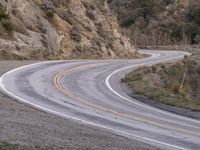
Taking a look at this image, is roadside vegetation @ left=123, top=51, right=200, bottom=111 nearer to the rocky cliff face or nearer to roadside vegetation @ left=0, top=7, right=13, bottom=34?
the rocky cliff face

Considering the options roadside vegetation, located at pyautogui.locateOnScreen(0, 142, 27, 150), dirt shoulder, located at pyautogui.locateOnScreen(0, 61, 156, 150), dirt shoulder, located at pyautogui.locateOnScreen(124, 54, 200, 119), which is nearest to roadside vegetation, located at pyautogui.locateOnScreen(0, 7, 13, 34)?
dirt shoulder, located at pyautogui.locateOnScreen(124, 54, 200, 119)

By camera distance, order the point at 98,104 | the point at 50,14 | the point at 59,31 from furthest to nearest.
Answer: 1. the point at 50,14
2. the point at 59,31
3. the point at 98,104

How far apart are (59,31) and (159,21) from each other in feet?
164

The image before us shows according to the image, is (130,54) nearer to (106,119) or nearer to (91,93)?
(91,93)

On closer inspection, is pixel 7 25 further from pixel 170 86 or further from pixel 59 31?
pixel 170 86

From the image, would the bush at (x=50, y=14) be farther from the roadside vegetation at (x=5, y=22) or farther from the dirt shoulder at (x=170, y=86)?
the dirt shoulder at (x=170, y=86)

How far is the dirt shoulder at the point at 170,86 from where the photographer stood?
20312 millimetres

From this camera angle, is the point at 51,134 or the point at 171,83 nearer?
the point at 51,134

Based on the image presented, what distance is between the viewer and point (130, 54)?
51.0 meters

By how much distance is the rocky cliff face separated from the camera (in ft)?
128

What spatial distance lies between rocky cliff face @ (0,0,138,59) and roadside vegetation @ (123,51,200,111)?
29.8ft

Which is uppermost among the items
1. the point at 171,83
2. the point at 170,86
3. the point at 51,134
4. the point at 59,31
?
the point at 59,31

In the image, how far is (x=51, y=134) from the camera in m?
13.2

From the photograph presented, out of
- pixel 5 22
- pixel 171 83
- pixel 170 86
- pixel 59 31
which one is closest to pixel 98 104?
pixel 170 86
